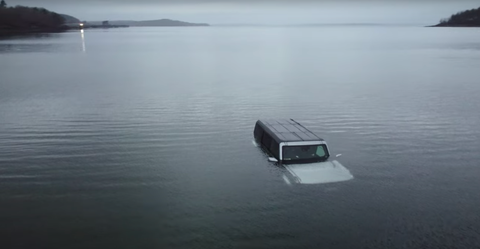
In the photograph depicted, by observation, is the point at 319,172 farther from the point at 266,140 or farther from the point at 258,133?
the point at 258,133

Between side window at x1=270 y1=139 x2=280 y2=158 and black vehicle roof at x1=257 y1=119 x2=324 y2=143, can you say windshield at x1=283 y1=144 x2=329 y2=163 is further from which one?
A: side window at x1=270 y1=139 x2=280 y2=158

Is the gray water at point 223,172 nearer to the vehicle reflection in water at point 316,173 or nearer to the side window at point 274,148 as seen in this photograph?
the vehicle reflection in water at point 316,173

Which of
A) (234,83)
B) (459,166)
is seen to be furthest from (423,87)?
(459,166)

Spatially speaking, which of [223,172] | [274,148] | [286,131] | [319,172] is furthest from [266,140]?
[319,172]

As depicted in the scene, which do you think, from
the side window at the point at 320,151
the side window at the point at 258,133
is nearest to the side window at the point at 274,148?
the side window at the point at 320,151

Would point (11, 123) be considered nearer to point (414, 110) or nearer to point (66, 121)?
point (66, 121)

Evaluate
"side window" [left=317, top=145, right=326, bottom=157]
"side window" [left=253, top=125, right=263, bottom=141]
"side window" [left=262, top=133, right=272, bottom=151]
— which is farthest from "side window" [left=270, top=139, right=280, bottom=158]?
"side window" [left=253, top=125, right=263, bottom=141]
